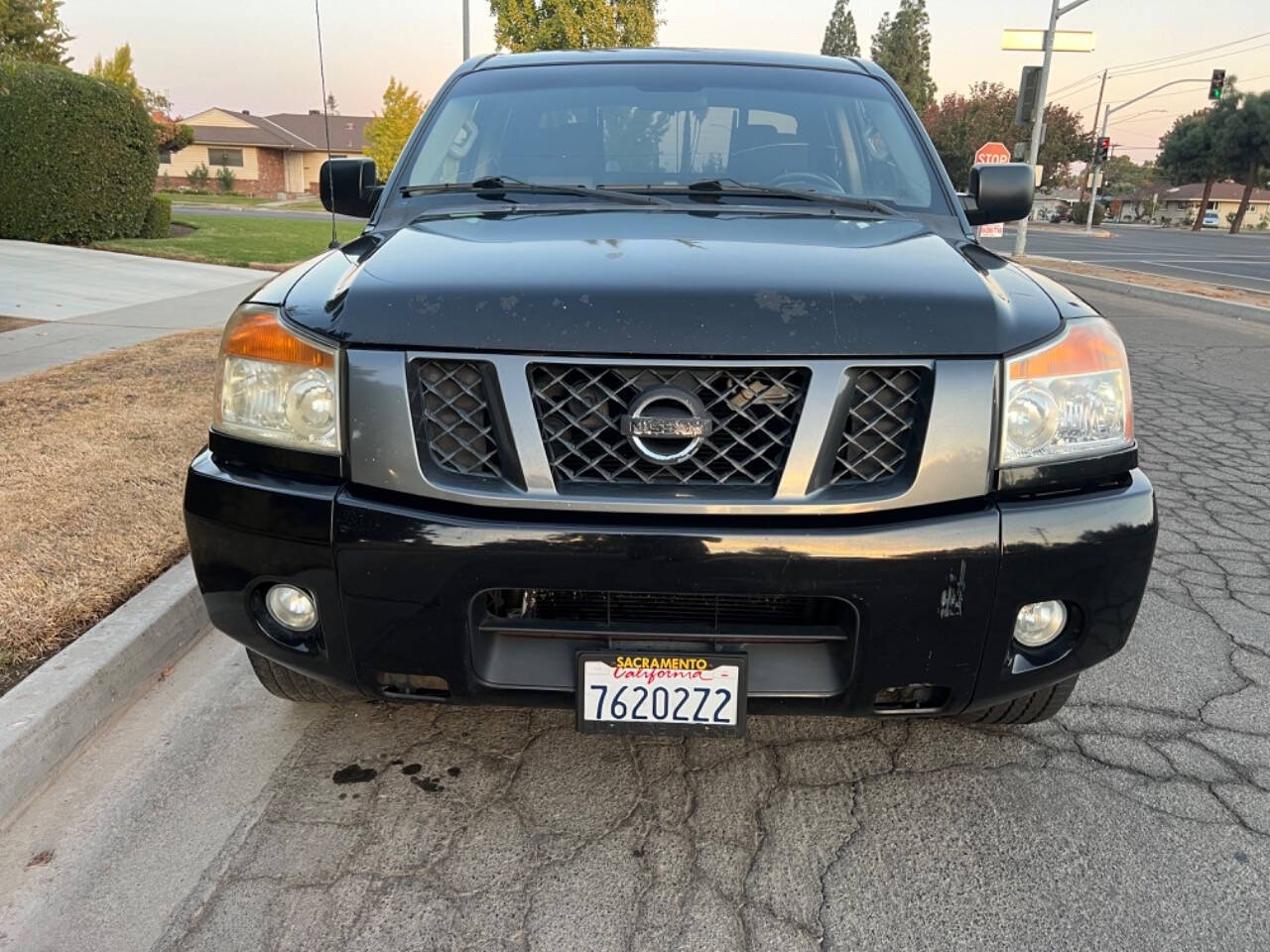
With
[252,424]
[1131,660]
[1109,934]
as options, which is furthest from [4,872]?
[1131,660]

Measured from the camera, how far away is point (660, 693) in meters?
1.86

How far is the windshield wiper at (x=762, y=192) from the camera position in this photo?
2738mm

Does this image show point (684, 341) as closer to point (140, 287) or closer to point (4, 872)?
point (4, 872)

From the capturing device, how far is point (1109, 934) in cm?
184

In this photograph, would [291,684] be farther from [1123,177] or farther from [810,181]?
[1123,177]

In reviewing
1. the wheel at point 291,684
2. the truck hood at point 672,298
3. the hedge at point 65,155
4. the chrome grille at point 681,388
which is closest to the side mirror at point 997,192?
the truck hood at point 672,298

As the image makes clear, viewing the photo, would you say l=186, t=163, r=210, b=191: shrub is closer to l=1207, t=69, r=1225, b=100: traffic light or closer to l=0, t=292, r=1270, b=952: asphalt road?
l=1207, t=69, r=1225, b=100: traffic light

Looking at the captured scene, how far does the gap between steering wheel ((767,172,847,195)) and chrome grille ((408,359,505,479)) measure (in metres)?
1.48

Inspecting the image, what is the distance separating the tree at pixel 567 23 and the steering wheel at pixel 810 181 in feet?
85.3

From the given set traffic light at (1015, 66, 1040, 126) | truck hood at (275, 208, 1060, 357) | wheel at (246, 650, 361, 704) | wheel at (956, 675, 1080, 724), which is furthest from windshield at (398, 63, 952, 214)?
traffic light at (1015, 66, 1040, 126)

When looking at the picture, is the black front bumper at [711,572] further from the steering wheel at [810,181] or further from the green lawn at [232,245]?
the green lawn at [232,245]

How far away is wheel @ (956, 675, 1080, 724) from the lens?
7.31 ft

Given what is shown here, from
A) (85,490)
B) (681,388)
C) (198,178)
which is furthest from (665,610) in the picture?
(198,178)

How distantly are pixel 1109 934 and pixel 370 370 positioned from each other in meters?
1.82
